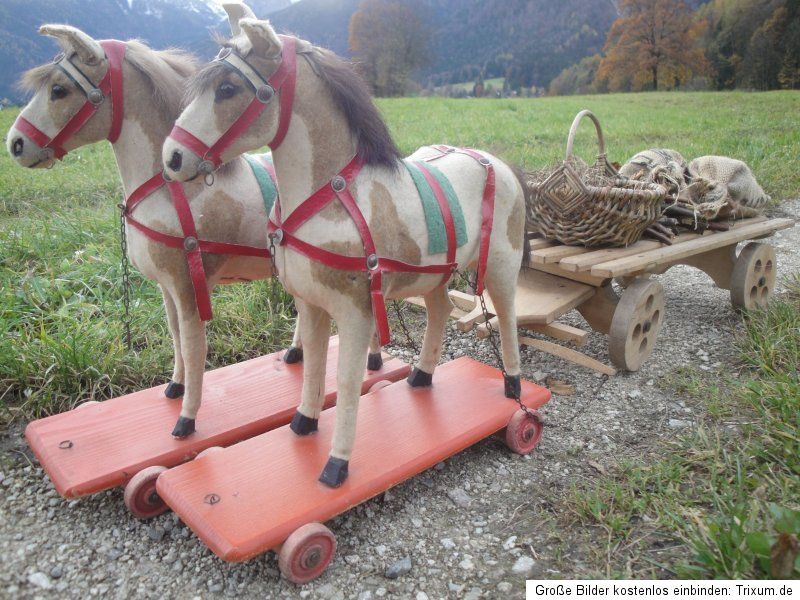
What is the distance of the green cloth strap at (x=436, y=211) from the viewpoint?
87.7 inches

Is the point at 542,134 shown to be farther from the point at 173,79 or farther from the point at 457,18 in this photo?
the point at 457,18

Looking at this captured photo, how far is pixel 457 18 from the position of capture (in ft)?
110

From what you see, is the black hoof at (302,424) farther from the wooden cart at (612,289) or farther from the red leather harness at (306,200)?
the wooden cart at (612,289)

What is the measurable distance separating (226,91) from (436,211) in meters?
0.86

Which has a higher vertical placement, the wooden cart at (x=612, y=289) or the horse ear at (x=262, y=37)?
the horse ear at (x=262, y=37)

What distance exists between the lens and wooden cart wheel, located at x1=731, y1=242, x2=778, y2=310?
4.16m

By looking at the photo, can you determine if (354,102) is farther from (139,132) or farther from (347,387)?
(347,387)

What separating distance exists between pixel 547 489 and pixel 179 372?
1862 millimetres

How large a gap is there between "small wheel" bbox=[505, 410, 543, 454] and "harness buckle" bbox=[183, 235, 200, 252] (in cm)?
165

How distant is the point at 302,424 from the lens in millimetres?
2574

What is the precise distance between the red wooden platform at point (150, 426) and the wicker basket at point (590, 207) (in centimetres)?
154

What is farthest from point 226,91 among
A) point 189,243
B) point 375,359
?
point 375,359

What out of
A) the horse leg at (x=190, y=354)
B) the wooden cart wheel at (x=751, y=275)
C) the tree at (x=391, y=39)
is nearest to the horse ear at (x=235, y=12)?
the horse leg at (x=190, y=354)

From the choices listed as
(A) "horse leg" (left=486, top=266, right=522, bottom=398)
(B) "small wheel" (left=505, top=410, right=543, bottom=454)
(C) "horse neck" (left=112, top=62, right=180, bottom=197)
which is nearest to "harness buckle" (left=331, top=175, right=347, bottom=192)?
(C) "horse neck" (left=112, top=62, right=180, bottom=197)
